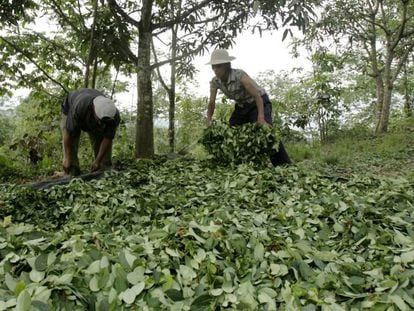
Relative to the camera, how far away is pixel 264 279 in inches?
52.4

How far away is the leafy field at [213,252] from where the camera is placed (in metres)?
1.16

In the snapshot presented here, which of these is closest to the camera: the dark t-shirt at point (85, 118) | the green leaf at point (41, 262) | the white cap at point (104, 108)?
the green leaf at point (41, 262)

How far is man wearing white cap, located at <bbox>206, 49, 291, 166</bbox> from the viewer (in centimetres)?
369

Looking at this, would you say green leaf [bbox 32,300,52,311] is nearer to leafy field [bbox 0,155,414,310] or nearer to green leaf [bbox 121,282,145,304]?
leafy field [bbox 0,155,414,310]

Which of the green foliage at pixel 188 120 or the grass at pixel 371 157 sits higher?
the green foliage at pixel 188 120

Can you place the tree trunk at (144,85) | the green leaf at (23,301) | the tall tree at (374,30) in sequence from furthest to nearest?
the tall tree at (374,30) < the tree trunk at (144,85) < the green leaf at (23,301)

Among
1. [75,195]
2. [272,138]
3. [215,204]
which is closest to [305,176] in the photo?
[272,138]

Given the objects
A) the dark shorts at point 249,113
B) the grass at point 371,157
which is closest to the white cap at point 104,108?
the dark shorts at point 249,113

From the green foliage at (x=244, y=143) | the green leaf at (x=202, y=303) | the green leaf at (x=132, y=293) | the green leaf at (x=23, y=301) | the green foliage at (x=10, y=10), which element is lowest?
the green leaf at (x=202, y=303)

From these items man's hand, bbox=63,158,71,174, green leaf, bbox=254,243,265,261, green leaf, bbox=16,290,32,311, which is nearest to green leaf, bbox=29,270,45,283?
green leaf, bbox=16,290,32,311

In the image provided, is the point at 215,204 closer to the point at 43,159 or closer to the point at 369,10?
the point at 43,159

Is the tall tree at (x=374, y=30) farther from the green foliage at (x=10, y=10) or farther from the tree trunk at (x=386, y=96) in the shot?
the green foliage at (x=10, y=10)

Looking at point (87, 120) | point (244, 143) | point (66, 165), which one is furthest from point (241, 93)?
point (66, 165)

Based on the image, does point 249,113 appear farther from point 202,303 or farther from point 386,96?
point 386,96
